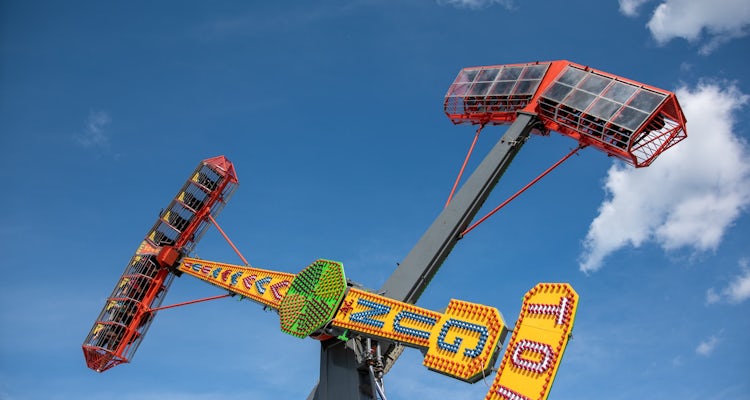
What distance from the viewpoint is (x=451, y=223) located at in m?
30.9

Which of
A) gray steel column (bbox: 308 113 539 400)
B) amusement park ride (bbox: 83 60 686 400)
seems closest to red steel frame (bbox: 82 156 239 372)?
amusement park ride (bbox: 83 60 686 400)

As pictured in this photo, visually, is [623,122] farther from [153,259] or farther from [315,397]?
[153,259]

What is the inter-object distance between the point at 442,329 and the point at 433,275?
6535 millimetres

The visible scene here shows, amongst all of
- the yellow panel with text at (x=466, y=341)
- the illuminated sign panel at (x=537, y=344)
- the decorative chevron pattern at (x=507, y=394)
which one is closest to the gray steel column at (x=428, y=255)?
the yellow panel with text at (x=466, y=341)

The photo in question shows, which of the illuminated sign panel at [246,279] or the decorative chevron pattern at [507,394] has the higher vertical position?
the illuminated sign panel at [246,279]

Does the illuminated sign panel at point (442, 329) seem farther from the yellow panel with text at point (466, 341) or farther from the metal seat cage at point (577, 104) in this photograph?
the metal seat cage at point (577, 104)

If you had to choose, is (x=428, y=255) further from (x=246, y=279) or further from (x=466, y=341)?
(x=246, y=279)

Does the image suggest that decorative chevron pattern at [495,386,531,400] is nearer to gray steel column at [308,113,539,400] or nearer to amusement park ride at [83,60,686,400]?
amusement park ride at [83,60,686,400]

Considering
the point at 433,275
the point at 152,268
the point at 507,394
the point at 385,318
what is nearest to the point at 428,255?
the point at 433,275

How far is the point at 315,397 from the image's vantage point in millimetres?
Result: 28953

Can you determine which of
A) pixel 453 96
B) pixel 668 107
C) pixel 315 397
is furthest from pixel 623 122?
pixel 315 397

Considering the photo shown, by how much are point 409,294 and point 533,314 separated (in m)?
8.15

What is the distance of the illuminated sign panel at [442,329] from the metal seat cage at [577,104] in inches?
546

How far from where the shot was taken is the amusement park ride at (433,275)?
21.4 m
